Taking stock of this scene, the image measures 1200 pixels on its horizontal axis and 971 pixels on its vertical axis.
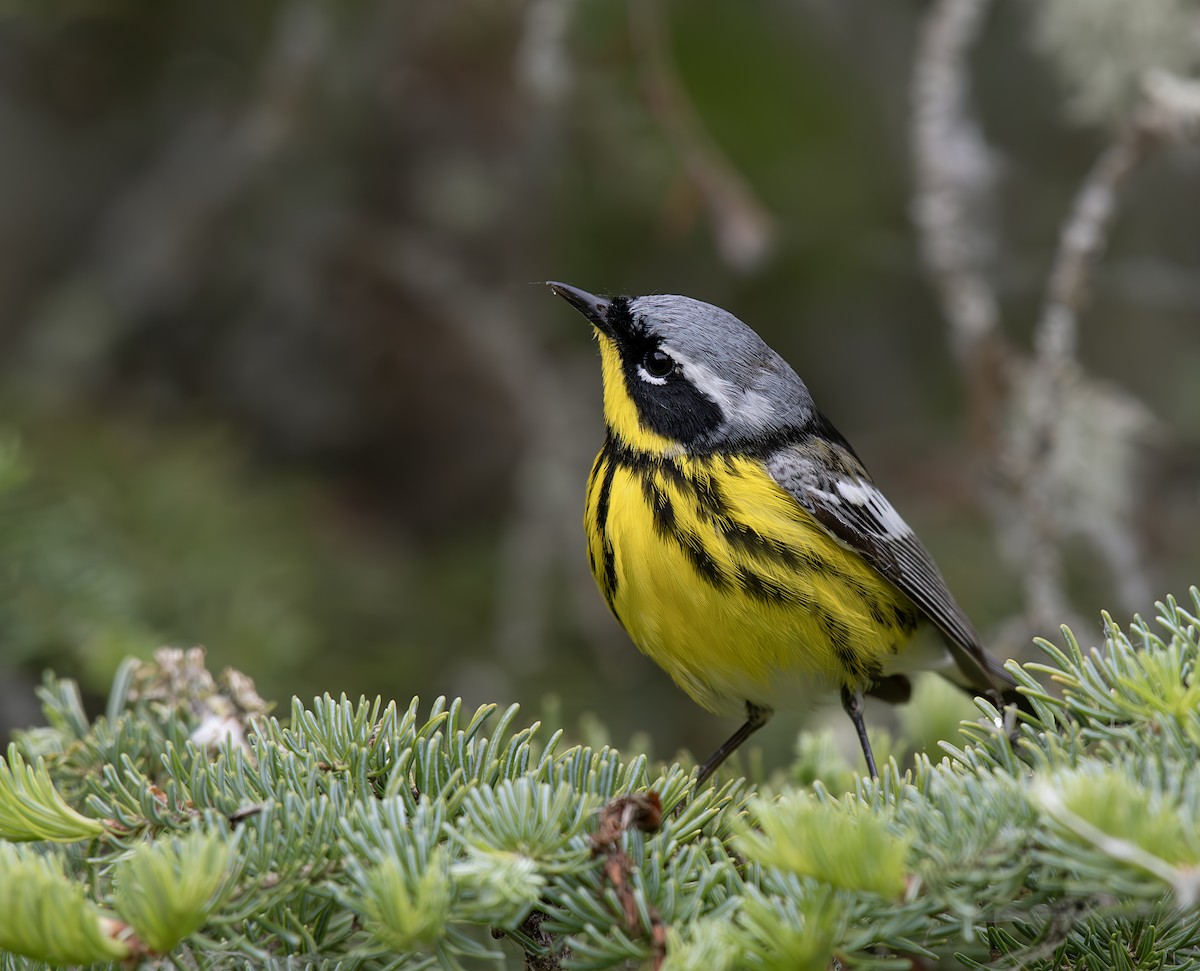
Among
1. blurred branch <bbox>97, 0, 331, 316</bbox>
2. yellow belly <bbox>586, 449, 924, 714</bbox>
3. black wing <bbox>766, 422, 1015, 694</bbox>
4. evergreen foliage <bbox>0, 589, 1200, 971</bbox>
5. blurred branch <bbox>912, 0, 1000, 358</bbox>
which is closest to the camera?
evergreen foliage <bbox>0, 589, 1200, 971</bbox>

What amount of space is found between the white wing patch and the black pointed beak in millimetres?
678

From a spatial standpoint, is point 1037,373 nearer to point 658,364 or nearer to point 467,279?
point 658,364

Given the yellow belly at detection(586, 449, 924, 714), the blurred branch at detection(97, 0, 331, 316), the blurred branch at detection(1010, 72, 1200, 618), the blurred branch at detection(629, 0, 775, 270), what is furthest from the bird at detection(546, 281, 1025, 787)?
the blurred branch at detection(97, 0, 331, 316)

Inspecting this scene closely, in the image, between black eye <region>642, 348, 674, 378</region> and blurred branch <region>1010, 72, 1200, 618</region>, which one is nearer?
black eye <region>642, 348, 674, 378</region>

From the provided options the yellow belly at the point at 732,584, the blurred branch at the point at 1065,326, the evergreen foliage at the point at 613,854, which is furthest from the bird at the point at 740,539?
the evergreen foliage at the point at 613,854

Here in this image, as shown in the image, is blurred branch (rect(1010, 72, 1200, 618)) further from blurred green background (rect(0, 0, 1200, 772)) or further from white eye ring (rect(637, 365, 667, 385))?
white eye ring (rect(637, 365, 667, 385))

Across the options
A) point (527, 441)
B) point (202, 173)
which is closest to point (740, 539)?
point (527, 441)

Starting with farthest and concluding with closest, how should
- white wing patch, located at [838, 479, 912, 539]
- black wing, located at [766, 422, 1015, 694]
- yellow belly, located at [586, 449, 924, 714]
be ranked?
white wing patch, located at [838, 479, 912, 539] < black wing, located at [766, 422, 1015, 694] < yellow belly, located at [586, 449, 924, 714]

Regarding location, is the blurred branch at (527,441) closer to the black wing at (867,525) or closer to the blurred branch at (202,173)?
the blurred branch at (202,173)

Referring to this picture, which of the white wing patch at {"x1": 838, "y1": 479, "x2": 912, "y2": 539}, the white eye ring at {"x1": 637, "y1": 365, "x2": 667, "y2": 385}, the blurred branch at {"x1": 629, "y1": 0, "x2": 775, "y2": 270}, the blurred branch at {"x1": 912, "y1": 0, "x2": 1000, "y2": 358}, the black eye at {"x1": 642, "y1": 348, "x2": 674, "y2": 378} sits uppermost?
the blurred branch at {"x1": 912, "y1": 0, "x2": 1000, "y2": 358}

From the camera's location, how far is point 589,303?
287 centimetres

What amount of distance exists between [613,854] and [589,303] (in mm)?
1750

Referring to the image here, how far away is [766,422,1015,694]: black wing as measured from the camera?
2660mm

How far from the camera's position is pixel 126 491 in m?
3.43
